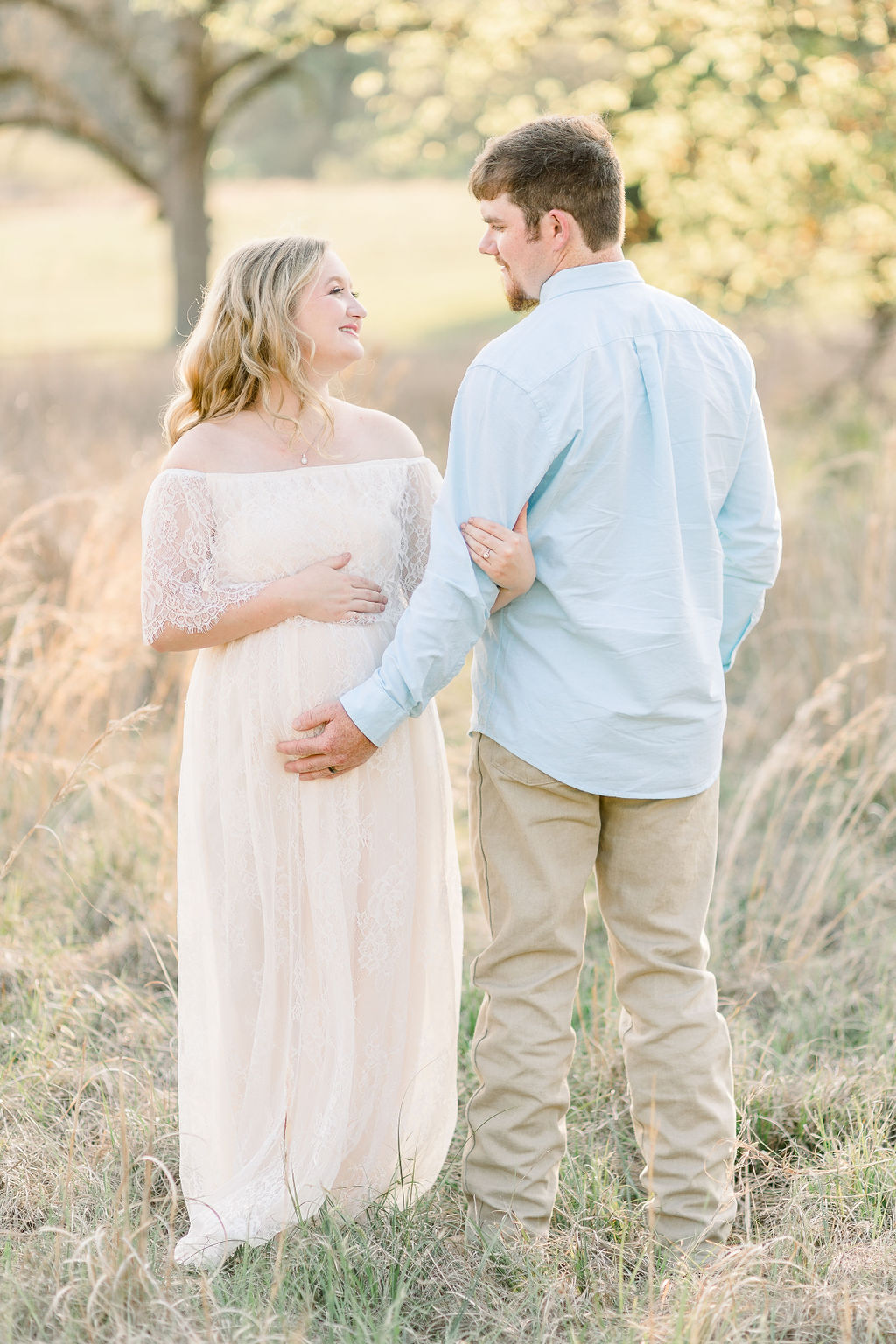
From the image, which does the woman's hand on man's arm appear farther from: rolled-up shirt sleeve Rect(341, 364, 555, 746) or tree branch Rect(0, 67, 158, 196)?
tree branch Rect(0, 67, 158, 196)

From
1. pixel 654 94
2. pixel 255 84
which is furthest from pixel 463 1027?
pixel 255 84

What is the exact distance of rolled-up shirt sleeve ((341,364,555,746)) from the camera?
6.72 feet

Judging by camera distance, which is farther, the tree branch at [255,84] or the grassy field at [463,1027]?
the tree branch at [255,84]

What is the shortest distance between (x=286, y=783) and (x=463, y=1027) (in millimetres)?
1046

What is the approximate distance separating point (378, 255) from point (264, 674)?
25461 mm

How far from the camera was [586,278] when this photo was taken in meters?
2.11

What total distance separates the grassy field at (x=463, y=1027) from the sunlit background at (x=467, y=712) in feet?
0.04

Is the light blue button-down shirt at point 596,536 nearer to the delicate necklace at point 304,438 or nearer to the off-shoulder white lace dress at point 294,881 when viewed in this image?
the off-shoulder white lace dress at point 294,881

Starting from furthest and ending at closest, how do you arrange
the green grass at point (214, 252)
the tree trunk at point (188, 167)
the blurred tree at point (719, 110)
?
the green grass at point (214, 252), the tree trunk at point (188, 167), the blurred tree at point (719, 110)

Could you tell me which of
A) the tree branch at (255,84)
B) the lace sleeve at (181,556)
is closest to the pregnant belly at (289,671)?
the lace sleeve at (181,556)

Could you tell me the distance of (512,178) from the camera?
2.05 meters

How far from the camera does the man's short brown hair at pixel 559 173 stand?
2.03m

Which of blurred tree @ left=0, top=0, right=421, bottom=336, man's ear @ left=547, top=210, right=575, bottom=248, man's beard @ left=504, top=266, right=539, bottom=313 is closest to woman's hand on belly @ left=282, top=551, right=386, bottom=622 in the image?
man's beard @ left=504, top=266, right=539, bottom=313

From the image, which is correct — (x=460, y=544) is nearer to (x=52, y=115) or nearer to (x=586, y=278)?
(x=586, y=278)
